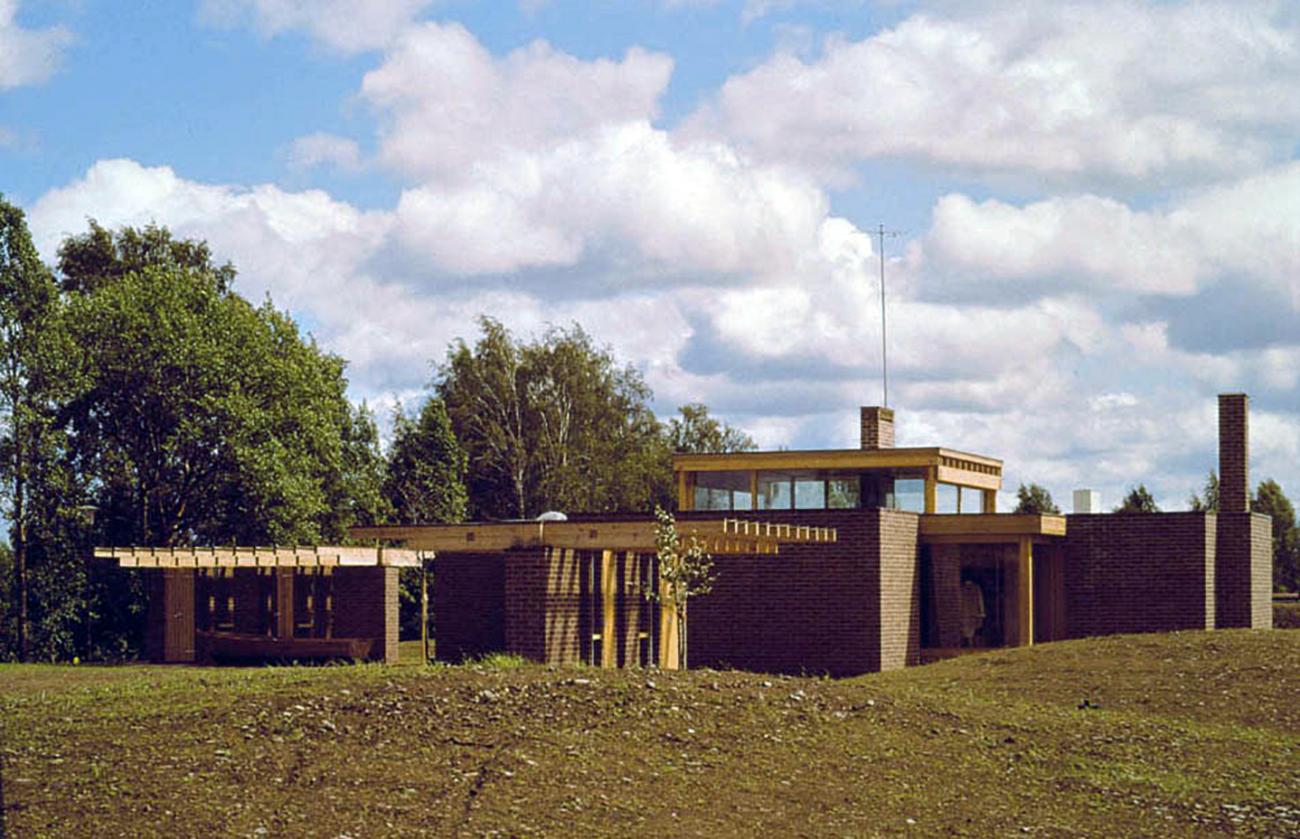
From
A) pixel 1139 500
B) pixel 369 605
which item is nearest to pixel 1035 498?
pixel 1139 500

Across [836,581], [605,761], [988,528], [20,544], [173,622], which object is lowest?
[173,622]

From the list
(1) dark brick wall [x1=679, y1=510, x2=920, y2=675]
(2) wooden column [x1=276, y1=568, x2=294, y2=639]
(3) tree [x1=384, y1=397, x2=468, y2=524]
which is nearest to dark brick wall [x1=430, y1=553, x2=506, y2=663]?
(2) wooden column [x1=276, y1=568, x2=294, y2=639]

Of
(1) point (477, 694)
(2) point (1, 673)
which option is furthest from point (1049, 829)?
(2) point (1, 673)

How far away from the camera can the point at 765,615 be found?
2744 centimetres

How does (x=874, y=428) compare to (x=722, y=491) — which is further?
(x=874, y=428)

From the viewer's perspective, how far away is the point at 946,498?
29938 millimetres

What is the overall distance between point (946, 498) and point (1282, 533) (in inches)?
1204

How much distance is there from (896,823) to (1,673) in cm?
1794

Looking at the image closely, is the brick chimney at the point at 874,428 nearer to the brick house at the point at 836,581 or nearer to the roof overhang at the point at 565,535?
the brick house at the point at 836,581

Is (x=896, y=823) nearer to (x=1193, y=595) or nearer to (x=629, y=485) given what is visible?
(x=1193, y=595)

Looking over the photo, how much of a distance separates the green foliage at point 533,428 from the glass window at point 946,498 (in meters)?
23.8

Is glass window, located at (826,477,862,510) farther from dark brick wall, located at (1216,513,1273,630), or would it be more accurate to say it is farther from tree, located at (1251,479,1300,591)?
tree, located at (1251,479,1300,591)

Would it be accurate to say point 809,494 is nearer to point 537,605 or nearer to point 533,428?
point 537,605

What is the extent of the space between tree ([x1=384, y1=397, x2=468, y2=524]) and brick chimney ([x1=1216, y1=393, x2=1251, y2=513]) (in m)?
23.0
